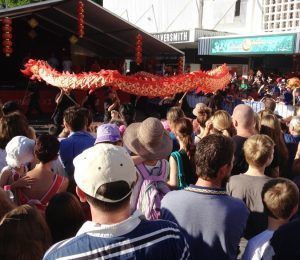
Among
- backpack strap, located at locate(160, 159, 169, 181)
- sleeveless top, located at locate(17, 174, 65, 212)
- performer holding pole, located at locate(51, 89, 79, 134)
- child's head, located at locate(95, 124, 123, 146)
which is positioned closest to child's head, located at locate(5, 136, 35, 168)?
sleeveless top, located at locate(17, 174, 65, 212)

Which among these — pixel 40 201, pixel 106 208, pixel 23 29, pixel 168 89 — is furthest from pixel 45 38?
pixel 106 208

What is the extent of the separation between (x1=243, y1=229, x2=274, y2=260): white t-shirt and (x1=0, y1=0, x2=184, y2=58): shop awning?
10.7 m

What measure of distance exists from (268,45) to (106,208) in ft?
53.8

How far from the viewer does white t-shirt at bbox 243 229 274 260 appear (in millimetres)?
2197

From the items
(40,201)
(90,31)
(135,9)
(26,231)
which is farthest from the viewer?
(135,9)

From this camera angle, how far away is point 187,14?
23.4 m

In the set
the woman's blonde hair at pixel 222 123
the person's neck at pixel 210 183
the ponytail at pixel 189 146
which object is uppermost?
the woman's blonde hair at pixel 222 123

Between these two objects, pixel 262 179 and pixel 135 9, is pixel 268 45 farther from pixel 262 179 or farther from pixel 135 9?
pixel 262 179

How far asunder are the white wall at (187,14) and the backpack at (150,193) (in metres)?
18.1

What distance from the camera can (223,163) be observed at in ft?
7.43

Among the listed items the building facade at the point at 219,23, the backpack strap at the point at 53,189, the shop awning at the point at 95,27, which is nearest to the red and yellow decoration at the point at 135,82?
the shop awning at the point at 95,27

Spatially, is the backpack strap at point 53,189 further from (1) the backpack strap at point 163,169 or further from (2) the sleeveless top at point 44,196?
(1) the backpack strap at point 163,169

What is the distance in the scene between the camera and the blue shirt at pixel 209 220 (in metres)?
2.14

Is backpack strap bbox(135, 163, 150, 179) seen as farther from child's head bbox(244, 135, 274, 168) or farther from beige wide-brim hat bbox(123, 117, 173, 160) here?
child's head bbox(244, 135, 274, 168)
